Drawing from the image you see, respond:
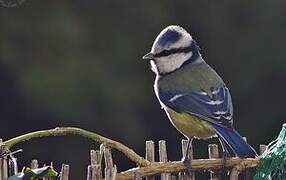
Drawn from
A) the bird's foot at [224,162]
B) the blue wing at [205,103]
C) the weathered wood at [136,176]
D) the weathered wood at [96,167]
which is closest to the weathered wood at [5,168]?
the weathered wood at [96,167]

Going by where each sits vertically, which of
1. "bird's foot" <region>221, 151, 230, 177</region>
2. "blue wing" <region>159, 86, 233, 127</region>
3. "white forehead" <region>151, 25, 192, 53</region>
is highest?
"white forehead" <region>151, 25, 192, 53</region>

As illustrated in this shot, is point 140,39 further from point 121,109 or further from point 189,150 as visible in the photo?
point 189,150

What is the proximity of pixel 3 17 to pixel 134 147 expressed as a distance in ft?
3.63

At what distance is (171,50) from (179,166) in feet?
3.06

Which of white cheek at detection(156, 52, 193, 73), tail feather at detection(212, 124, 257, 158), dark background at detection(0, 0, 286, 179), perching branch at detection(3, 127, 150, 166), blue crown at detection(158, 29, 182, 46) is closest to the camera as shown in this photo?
perching branch at detection(3, 127, 150, 166)

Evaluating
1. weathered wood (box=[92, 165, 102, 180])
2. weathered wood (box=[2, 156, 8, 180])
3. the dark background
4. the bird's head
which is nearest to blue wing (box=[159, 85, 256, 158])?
the bird's head

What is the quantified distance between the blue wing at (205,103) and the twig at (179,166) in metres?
0.53

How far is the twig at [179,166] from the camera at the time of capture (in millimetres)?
2781

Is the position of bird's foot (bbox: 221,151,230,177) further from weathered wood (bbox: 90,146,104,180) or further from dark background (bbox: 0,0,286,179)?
dark background (bbox: 0,0,286,179)

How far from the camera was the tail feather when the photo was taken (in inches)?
122

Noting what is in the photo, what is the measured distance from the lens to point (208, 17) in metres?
7.16

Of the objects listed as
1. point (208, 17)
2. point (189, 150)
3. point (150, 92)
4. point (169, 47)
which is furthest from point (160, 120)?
point (189, 150)

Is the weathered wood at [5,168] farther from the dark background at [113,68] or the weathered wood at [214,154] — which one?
the dark background at [113,68]

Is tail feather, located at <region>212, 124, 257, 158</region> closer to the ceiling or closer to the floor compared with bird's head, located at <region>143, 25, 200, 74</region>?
closer to the floor
